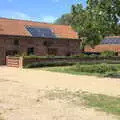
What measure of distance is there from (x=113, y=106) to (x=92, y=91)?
5.48 m

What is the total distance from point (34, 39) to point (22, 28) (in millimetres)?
2529

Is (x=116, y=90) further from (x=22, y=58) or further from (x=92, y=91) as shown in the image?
(x=22, y=58)

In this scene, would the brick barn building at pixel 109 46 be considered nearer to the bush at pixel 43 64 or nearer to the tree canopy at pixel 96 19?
the bush at pixel 43 64

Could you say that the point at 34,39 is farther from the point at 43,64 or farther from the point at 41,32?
the point at 43,64

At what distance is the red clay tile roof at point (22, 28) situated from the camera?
2332 inches

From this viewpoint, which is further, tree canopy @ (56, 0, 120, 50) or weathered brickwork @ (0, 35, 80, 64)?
weathered brickwork @ (0, 35, 80, 64)

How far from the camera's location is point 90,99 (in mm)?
18000

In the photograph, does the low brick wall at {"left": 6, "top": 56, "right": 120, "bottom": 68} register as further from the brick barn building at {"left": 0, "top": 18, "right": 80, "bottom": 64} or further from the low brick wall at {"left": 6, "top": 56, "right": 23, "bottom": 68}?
the brick barn building at {"left": 0, "top": 18, "right": 80, "bottom": 64}

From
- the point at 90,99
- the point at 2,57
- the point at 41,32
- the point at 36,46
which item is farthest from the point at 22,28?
the point at 90,99

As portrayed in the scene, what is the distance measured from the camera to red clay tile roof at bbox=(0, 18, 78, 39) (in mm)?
59237

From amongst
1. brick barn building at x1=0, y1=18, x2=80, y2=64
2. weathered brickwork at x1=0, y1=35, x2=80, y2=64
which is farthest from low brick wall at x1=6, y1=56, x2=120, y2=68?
brick barn building at x1=0, y1=18, x2=80, y2=64

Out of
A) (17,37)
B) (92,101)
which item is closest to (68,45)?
(17,37)

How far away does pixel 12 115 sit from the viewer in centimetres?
1380

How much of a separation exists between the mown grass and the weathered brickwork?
3738 centimetres
